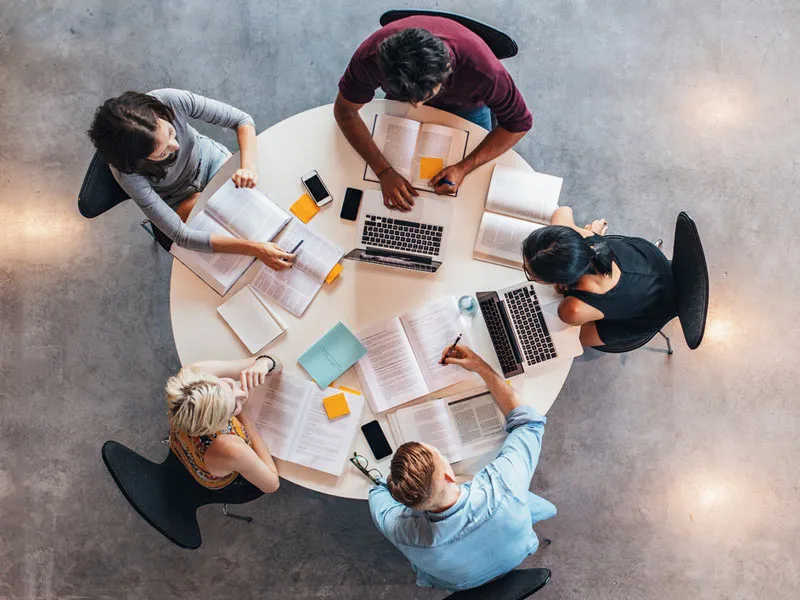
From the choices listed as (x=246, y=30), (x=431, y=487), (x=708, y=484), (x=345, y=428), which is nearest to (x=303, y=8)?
(x=246, y=30)

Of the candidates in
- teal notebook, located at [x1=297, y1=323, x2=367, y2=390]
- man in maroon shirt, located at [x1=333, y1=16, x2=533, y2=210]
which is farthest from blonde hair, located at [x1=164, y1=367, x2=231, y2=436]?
man in maroon shirt, located at [x1=333, y1=16, x2=533, y2=210]

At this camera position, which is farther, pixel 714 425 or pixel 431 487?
pixel 714 425

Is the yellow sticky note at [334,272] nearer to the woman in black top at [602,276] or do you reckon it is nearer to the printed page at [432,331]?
the printed page at [432,331]

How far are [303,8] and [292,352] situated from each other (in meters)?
2.02

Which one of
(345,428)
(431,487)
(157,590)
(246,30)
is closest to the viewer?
(431,487)

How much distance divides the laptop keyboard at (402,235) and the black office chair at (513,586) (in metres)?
1.16

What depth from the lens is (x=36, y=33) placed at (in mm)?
3186

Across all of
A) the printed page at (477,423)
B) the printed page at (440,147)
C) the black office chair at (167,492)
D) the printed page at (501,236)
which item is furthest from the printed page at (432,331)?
the black office chair at (167,492)

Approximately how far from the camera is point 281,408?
2191 millimetres

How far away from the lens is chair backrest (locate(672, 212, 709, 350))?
204 centimetres

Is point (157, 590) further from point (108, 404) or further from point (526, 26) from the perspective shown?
point (526, 26)

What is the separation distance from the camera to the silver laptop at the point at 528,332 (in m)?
2.17

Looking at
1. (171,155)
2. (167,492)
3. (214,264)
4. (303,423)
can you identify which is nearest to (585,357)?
(303,423)

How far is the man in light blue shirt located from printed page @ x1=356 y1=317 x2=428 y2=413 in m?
0.27
